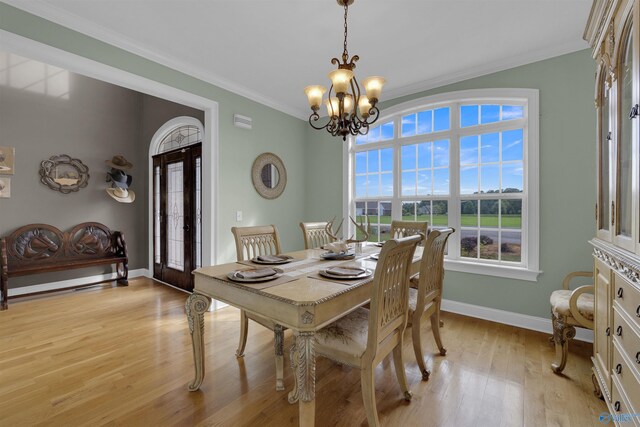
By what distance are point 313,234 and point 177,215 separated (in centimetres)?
258

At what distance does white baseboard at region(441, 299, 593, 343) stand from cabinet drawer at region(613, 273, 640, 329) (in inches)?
60.3

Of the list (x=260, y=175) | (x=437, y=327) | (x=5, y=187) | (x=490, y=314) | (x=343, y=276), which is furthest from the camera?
(x=260, y=175)

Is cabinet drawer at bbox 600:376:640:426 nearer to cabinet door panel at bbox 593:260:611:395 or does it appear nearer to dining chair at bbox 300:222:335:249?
cabinet door panel at bbox 593:260:611:395

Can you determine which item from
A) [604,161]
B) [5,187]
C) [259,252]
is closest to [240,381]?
[259,252]

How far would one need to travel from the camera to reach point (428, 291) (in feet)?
7.12

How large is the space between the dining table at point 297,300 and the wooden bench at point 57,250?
3.42 m

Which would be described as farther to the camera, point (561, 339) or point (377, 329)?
point (561, 339)

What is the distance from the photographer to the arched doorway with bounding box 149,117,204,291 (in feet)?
13.4

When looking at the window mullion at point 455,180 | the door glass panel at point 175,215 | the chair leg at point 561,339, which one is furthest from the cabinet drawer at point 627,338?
the door glass panel at point 175,215

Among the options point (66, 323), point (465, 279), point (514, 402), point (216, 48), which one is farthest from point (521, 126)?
point (66, 323)

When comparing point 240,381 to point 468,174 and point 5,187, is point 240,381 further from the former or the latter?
point 5,187

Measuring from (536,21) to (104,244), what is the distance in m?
6.18

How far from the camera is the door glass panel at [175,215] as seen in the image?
14.3ft

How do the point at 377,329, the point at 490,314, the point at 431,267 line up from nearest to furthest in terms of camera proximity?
the point at 377,329 → the point at 431,267 → the point at 490,314
